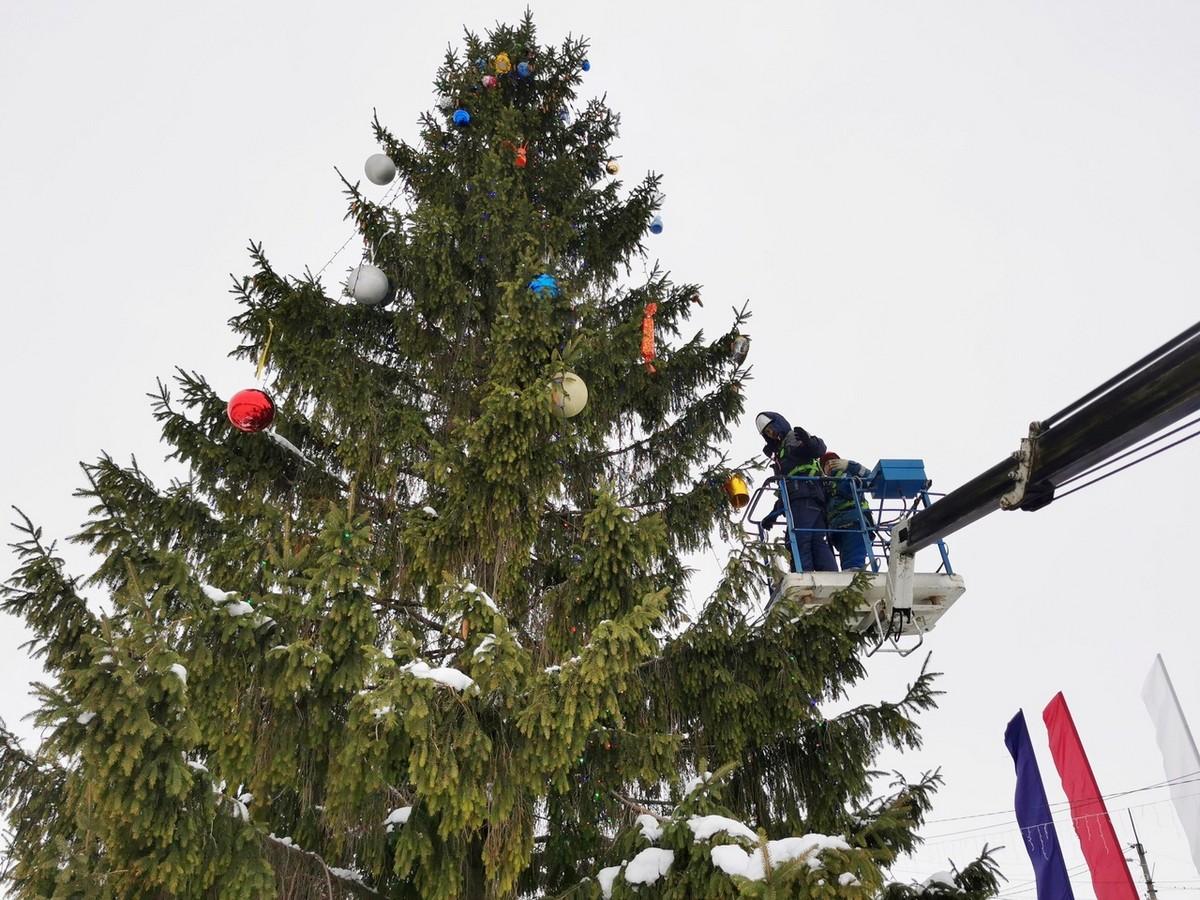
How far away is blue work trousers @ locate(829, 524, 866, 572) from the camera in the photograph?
8.50m

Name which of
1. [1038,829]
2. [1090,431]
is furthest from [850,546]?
[1038,829]

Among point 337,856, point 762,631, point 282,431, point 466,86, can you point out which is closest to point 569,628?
point 762,631

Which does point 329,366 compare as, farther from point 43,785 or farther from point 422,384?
point 43,785

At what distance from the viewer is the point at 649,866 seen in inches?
194

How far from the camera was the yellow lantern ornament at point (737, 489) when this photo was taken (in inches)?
302

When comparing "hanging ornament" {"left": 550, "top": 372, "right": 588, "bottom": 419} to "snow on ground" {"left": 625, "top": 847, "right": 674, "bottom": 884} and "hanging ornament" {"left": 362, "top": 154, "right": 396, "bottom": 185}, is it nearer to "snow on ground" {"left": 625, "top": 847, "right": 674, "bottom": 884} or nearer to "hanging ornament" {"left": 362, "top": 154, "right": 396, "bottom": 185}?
"snow on ground" {"left": 625, "top": 847, "right": 674, "bottom": 884}

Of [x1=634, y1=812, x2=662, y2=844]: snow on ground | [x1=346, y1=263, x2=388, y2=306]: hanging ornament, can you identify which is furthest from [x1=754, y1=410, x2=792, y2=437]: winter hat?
[x1=634, y1=812, x2=662, y2=844]: snow on ground

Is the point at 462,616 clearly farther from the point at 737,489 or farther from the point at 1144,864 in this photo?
the point at 1144,864

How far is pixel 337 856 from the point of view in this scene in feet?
19.0

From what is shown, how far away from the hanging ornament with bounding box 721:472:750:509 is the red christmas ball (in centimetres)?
393

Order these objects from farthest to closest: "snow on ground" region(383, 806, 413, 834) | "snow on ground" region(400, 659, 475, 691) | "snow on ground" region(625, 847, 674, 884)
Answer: "snow on ground" region(383, 806, 413, 834)
"snow on ground" region(625, 847, 674, 884)
"snow on ground" region(400, 659, 475, 691)

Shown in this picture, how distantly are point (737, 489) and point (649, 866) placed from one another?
3.54m

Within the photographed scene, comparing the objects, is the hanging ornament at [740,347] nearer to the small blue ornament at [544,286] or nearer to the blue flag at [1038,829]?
the small blue ornament at [544,286]

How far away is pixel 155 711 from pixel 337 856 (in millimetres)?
2512
